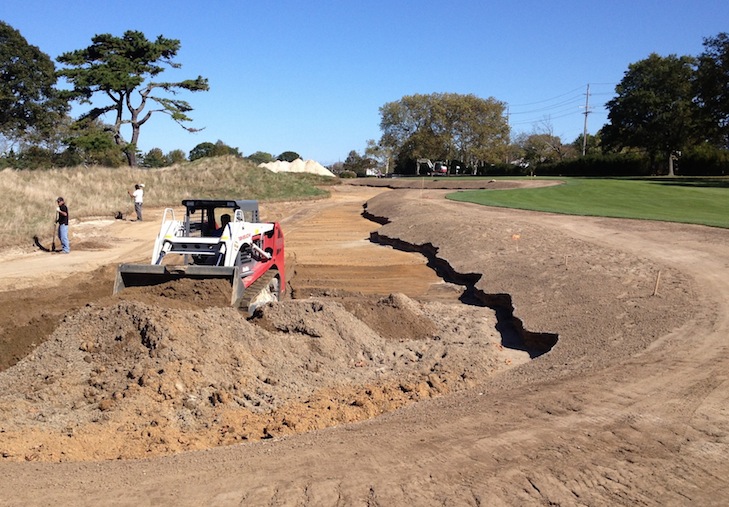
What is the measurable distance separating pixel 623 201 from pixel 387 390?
2694 centimetres

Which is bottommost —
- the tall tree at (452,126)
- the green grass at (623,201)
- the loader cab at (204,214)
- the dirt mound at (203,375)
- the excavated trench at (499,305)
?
the excavated trench at (499,305)

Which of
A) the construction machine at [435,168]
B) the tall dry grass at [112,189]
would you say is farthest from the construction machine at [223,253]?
the construction machine at [435,168]

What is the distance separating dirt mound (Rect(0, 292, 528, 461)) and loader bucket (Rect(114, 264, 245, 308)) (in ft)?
0.60

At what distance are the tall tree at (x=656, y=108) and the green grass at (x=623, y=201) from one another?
1009 inches

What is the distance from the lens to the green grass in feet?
82.3

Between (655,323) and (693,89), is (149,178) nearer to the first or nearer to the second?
(655,323)

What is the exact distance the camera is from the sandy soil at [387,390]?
4.84 m

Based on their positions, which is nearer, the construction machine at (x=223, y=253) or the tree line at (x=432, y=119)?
the construction machine at (x=223, y=253)

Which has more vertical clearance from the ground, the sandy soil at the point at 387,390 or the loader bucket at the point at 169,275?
the loader bucket at the point at 169,275

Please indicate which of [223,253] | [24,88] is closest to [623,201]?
[223,253]

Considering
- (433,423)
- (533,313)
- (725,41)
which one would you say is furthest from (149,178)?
(725,41)

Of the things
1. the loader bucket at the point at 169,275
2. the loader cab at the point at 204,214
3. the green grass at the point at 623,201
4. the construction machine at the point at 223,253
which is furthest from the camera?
the green grass at the point at 623,201

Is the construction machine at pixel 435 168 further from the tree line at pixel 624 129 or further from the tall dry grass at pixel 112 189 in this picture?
the tall dry grass at pixel 112 189

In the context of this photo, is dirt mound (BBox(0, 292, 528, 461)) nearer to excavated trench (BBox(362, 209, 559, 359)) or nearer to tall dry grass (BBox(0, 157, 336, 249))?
excavated trench (BBox(362, 209, 559, 359))
